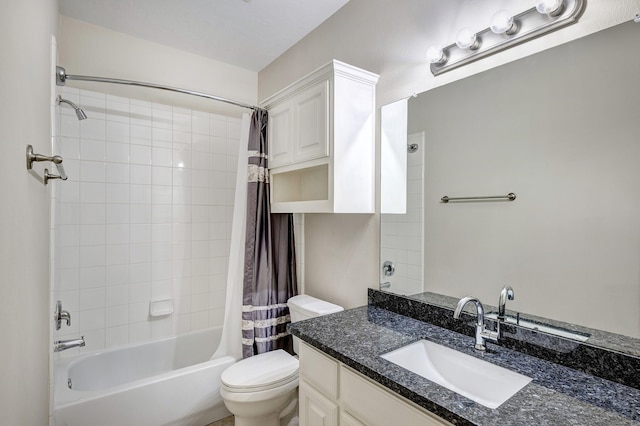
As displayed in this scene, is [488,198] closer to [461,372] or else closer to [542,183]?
[542,183]

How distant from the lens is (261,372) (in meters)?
1.85

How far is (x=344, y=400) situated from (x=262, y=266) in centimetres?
117

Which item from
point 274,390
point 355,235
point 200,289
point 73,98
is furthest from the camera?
point 200,289

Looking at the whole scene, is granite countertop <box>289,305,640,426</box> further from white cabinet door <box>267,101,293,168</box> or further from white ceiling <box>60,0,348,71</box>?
white ceiling <box>60,0,348,71</box>

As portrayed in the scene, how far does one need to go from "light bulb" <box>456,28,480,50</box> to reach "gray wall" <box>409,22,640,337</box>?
140mm

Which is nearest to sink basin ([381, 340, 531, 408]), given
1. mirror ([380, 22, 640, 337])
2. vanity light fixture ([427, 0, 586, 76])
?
mirror ([380, 22, 640, 337])

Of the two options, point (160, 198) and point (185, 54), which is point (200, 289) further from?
point (185, 54)

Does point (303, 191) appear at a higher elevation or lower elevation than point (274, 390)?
higher

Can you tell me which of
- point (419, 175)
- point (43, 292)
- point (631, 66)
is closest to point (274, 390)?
point (43, 292)

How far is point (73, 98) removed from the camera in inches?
88.3

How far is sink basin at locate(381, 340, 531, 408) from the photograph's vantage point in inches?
40.6

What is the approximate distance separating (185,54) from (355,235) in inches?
78.2

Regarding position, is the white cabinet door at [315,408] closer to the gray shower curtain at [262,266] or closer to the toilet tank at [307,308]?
the toilet tank at [307,308]

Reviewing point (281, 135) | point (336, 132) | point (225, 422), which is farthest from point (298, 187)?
point (225, 422)
